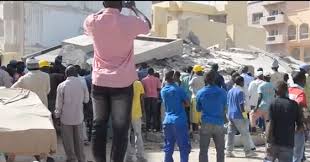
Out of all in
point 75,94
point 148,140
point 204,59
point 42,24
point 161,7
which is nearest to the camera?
point 75,94

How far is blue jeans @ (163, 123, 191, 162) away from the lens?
809 centimetres

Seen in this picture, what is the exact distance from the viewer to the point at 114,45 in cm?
524

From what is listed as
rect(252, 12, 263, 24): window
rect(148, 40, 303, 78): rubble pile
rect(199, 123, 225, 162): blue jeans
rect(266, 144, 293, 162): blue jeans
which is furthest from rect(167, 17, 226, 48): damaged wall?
rect(266, 144, 293, 162): blue jeans

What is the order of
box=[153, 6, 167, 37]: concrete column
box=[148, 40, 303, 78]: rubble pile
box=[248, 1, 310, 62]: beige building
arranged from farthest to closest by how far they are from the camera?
box=[248, 1, 310, 62]: beige building, box=[153, 6, 167, 37]: concrete column, box=[148, 40, 303, 78]: rubble pile

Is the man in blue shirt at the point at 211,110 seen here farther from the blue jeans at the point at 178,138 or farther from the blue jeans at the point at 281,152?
the blue jeans at the point at 281,152

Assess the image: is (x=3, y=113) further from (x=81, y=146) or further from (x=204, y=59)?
(x=204, y=59)

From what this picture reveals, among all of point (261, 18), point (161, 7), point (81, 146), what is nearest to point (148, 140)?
point (81, 146)

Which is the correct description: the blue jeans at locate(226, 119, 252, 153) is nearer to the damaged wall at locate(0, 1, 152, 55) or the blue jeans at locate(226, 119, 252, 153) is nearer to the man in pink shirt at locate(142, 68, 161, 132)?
the man in pink shirt at locate(142, 68, 161, 132)

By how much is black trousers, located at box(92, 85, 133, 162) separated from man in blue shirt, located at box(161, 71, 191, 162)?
8.86ft

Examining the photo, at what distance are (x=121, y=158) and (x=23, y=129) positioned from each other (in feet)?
3.53

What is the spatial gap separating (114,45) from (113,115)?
25.5 inches

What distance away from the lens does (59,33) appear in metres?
49.4

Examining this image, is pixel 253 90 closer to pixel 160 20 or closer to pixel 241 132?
pixel 241 132

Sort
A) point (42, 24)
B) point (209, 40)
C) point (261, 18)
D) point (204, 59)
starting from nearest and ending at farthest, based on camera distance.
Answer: point (204, 59) < point (209, 40) < point (42, 24) < point (261, 18)
